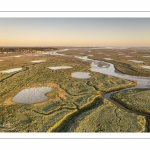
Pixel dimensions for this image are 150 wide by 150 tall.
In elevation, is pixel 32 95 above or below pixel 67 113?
above

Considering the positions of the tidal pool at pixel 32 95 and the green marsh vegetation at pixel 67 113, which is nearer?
the green marsh vegetation at pixel 67 113

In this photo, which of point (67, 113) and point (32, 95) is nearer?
point (67, 113)

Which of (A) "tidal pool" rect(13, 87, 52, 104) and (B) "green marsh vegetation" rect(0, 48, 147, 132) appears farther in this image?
(A) "tidal pool" rect(13, 87, 52, 104)
